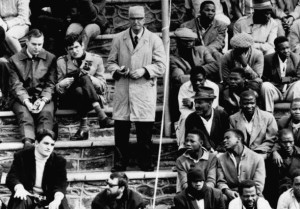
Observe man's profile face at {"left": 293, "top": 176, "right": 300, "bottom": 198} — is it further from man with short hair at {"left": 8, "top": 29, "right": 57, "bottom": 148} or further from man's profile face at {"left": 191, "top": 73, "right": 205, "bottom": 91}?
man with short hair at {"left": 8, "top": 29, "right": 57, "bottom": 148}

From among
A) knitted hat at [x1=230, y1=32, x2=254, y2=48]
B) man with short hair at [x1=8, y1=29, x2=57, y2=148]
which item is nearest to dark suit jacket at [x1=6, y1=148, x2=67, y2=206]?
man with short hair at [x1=8, y1=29, x2=57, y2=148]

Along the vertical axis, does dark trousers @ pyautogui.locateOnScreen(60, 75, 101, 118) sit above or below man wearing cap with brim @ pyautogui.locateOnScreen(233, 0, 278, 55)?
below

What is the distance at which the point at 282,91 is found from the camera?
1452 cm

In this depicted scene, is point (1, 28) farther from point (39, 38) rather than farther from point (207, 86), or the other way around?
point (207, 86)

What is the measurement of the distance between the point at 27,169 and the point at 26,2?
379 centimetres

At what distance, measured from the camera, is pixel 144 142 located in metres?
13.6

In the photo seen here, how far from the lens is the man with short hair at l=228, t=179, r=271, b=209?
485 inches

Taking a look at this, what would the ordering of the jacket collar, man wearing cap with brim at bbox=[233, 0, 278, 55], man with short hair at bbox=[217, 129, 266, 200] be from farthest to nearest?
man wearing cap with brim at bbox=[233, 0, 278, 55] < the jacket collar < man with short hair at bbox=[217, 129, 266, 200]

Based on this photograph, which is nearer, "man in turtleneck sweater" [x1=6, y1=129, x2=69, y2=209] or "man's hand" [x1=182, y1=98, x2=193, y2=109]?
"man in turtleneck sweater" [x1=6, y1=129, x2=69, y2=209]

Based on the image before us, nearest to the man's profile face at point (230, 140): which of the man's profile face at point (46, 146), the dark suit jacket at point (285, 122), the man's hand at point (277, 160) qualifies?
the man's hand at point (277, 160)

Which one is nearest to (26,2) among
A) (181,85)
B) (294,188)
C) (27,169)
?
(181,85)

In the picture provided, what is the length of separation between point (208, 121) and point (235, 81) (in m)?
0.82

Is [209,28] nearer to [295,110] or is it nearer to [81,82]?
[81,82]

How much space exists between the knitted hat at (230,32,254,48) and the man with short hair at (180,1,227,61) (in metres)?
0.85
